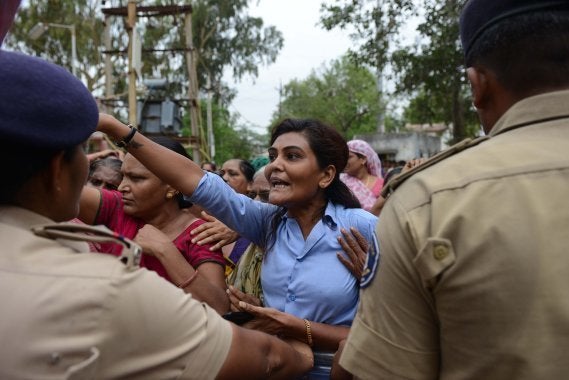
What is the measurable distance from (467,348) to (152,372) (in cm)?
63

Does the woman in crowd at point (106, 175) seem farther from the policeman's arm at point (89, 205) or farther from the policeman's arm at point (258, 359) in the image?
the policeman's arm at point (258, 359)

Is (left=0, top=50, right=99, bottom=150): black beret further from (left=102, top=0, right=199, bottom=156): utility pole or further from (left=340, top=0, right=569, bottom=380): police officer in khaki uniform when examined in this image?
(left=102, top=0, right=199, bottom=156): utility pole

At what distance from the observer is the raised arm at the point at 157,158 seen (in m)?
2.37

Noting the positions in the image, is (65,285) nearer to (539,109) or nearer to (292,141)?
(539,109)

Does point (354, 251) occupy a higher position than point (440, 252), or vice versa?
point (440, 252)

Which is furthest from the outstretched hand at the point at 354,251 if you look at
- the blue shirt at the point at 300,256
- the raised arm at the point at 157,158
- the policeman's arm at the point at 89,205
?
the policeman's arm at the point at 89,205

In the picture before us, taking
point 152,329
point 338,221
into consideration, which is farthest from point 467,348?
point 338,221

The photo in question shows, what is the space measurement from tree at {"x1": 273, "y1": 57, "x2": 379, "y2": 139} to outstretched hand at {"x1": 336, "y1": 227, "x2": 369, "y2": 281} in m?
31.5

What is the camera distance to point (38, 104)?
1146 mm

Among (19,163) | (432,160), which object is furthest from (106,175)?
(432,160)

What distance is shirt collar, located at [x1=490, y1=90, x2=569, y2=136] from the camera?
118 centimetres

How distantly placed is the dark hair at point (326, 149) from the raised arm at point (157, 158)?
47 centimetres

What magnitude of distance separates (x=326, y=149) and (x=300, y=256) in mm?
558

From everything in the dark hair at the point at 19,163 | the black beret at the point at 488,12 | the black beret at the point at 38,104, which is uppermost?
the black beret at the point at 488,12
